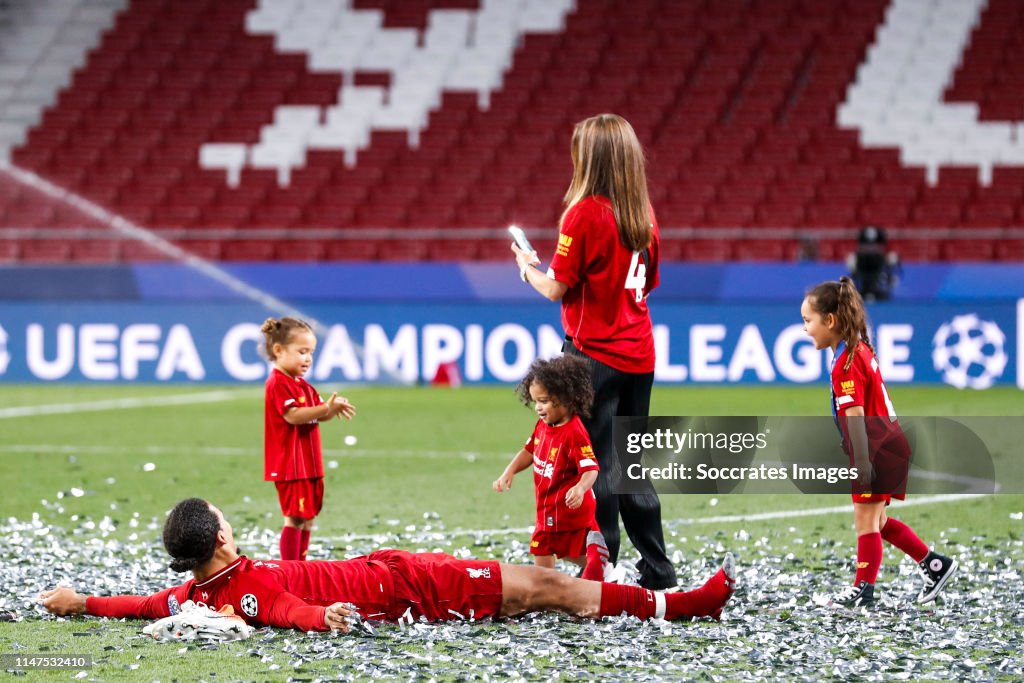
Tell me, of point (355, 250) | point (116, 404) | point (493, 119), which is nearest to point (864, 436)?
point (116, 404)

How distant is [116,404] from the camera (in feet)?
52.3

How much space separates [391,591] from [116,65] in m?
23.3

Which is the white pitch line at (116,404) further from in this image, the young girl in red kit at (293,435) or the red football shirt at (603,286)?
the red football shirt at (603,286)

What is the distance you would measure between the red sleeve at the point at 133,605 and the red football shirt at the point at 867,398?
2710 millimetres

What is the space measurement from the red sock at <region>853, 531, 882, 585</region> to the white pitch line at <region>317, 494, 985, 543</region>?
7.61 ft

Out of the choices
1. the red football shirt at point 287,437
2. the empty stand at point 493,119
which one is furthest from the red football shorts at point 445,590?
the empty stand at point 493,119

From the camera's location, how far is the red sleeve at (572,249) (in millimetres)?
5992

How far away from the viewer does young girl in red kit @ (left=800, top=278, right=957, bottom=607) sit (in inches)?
236

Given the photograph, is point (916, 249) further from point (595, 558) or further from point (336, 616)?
point (336, 616)

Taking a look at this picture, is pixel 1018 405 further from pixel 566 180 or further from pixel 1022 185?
pixel 566 180

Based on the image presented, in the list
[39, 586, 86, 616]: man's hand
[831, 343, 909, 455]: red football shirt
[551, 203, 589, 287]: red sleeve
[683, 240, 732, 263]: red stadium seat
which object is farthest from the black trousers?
[683, 240, 732, 263]: red stadium seat

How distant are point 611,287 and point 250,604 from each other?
6.33 ft

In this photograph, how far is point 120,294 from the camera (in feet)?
61.9

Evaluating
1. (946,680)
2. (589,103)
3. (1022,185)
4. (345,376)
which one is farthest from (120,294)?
(946,680)
